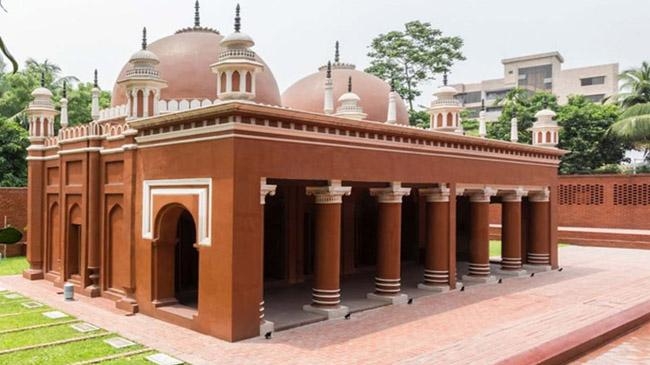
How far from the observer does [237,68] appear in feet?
32.2

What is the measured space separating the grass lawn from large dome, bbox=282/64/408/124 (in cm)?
921

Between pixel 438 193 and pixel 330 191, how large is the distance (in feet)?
12.9

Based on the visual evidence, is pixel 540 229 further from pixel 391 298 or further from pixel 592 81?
pixel 592 81

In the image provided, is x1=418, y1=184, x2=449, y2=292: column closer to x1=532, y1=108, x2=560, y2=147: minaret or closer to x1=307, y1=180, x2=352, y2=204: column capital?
x1=307, y1=180, x2=352, y2=204: column capital

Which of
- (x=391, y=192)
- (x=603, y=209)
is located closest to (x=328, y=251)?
(x=391, y=192)

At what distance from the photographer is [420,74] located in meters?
35.7

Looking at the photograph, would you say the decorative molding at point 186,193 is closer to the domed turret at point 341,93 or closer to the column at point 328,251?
the column at point 328,251

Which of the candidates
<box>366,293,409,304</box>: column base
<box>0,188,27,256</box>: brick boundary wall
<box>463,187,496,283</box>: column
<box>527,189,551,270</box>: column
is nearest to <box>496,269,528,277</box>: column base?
<box>527,189,551,270</box>: column

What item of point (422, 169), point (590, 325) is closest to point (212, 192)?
point (422, 169)

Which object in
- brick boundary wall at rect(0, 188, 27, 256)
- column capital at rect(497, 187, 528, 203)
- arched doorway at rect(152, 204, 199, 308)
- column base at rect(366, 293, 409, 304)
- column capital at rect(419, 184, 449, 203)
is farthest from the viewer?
brick boundary wall at rect(0, 188, 27, 256)

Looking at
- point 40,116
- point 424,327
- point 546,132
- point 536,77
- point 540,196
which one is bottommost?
point 424,327

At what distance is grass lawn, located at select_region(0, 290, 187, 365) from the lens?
8.38m

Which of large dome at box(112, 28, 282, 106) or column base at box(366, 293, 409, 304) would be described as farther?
large dome at box(112, 28, 282, 106)

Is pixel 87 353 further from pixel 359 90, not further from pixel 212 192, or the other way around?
pixel 359 90
